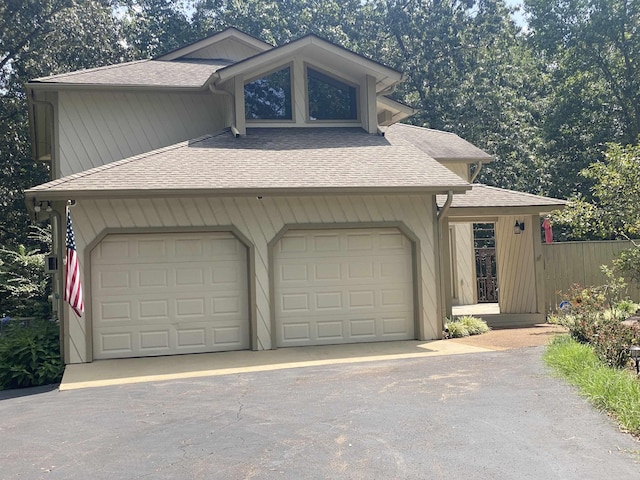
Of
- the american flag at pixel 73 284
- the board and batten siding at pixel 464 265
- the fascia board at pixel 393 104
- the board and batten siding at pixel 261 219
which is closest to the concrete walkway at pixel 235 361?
the board and batten siding at pixel 261 219

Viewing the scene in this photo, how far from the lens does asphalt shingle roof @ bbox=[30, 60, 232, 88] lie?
48.8 feet

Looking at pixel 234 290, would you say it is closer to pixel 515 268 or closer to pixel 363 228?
pixel 363 228

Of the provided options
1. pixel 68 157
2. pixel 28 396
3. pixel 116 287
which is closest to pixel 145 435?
pixel 28 396

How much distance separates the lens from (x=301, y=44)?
572 inches

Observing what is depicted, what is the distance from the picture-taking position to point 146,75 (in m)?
16.0

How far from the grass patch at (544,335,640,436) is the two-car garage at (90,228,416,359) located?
372cm

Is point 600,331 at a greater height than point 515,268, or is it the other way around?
point 515,268

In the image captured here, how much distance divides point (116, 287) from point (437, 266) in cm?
608

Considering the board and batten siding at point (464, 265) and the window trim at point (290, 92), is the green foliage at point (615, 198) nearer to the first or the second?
the window trim at point (290, 92)

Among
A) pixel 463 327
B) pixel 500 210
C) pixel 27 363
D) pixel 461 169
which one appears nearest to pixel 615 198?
pixel 500 210

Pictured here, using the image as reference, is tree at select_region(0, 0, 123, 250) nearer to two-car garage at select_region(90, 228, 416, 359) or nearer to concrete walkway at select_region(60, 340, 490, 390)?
two-car garage at select_region(90, 228, 416, 359)

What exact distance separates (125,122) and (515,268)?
386 inches

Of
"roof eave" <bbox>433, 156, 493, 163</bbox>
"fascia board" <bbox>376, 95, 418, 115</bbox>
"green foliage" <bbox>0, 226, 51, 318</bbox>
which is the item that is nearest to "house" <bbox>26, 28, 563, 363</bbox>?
"fascia board" <bbox>376, 95, 418, 115</bbox>

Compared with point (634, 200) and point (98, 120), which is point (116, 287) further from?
point (634, 200)
